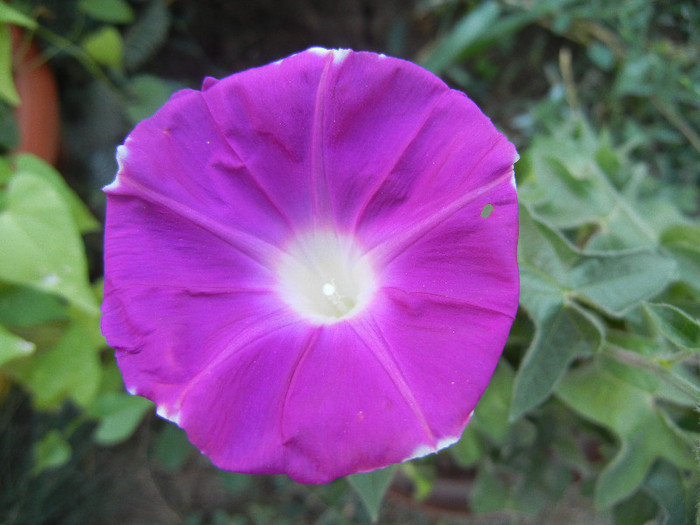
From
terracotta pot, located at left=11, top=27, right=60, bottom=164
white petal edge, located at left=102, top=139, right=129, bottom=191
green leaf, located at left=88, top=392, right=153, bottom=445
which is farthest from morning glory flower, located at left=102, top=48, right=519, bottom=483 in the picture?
terracotta pot, located at left=11, top=27, right=60, bottom=164

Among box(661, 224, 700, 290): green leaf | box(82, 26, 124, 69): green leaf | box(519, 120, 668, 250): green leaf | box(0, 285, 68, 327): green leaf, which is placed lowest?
box(0, 285, 68, 327): green leaf

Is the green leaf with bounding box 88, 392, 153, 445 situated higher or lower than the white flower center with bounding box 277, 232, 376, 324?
lower

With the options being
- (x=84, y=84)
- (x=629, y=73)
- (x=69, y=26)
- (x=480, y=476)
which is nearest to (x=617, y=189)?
(x=629, y=73)

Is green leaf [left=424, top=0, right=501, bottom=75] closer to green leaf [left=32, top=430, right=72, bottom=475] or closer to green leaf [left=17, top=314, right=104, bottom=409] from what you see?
green leaf [left=17, top=314, right=104, bottom=409]

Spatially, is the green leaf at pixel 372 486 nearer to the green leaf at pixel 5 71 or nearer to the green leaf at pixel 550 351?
the green leaf at pixel 550 351

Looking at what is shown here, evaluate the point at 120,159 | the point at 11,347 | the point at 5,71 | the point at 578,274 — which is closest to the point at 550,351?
the point at 578,274

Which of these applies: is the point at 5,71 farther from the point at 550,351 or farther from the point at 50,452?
the point at 550,351

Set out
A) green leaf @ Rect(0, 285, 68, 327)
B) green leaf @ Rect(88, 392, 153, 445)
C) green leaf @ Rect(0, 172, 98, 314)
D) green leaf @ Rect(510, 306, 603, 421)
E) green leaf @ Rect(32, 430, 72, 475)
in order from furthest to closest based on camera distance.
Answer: green leaf @ Rect(32, 430, 72, 475)
green leaf @ Rect(88, 392, 153, 445)
green leaf @ Rect(0, 285, 68, 327)
green leaf @ Rect(0, 172, 98, 314)
green leaf @ Rect(510, 306, 603, 421)
